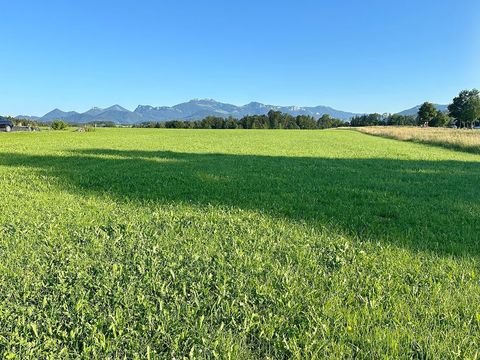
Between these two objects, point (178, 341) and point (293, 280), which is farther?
point (293, 280)

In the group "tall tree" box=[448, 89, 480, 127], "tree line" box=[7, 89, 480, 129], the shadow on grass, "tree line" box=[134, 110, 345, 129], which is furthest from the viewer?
"tree line" box=[134, 110, 345, 129]

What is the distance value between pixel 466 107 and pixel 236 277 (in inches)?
4586

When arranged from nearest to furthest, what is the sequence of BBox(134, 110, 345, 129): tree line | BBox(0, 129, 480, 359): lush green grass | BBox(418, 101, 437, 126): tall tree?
BBox(0, 129, 480, 359): lush green grass, BBox(418, 101, 437, 126): tall tree, BBox(134, 110, 345, 129): tree line

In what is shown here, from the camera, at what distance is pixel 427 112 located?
114312mm

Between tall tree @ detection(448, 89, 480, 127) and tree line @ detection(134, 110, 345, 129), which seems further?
tree line @ detection(134, 110, 345, 129)

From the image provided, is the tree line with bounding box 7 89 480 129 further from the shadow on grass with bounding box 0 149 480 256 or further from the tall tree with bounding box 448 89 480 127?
the shadow on grass with bounding box 0 149 480 256

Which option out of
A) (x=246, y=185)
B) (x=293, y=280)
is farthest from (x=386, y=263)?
(x=246, y=185)

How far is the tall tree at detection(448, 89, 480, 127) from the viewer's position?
96.9 metres

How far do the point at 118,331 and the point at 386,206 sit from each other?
574 cm

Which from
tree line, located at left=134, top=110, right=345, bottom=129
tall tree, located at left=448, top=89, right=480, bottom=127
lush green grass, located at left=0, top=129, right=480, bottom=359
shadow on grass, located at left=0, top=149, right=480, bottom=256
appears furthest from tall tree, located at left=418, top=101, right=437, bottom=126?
lush green grass, located at left=0, top=129, right=480, bottom=359

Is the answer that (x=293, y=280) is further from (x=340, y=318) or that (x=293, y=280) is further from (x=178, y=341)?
(x=178, y=341)

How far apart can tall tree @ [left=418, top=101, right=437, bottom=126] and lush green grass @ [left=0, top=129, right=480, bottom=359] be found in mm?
122313

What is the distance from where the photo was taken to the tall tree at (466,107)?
318 ft

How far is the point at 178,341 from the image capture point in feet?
8.53
